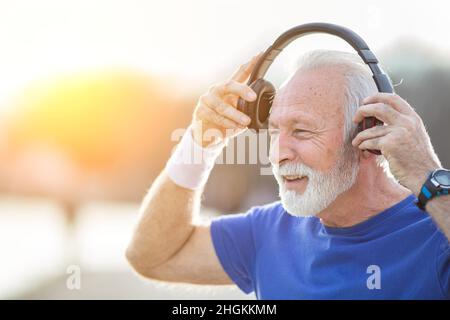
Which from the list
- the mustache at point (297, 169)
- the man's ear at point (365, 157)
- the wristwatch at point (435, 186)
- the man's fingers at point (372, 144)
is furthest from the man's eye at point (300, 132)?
the wristwatch at point (435, 186)

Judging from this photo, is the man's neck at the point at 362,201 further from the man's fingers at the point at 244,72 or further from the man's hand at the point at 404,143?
the man's fingers at the point at 244,72

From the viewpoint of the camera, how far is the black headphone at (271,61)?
2.39m

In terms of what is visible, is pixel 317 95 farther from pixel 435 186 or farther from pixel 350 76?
pixel 435 186

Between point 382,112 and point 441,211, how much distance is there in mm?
338

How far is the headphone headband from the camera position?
2320 mm

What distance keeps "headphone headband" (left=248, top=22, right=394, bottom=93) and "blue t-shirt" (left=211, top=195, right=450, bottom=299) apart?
1.55ft

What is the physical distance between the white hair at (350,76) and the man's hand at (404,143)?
0.32m

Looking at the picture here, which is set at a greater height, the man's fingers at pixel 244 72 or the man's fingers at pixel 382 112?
the man's fingers at pixel 244 72

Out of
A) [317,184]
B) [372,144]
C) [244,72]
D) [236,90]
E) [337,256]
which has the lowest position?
[337,256]

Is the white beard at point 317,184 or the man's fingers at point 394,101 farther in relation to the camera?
the white beard at point 317,184

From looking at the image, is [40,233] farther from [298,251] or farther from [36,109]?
[298,251]

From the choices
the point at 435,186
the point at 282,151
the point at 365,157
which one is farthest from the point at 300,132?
the point at 435,186

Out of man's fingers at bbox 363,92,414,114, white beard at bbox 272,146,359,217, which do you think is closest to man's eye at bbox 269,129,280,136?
white beard at bbox 272,146,359,217

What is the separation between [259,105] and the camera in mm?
2648
